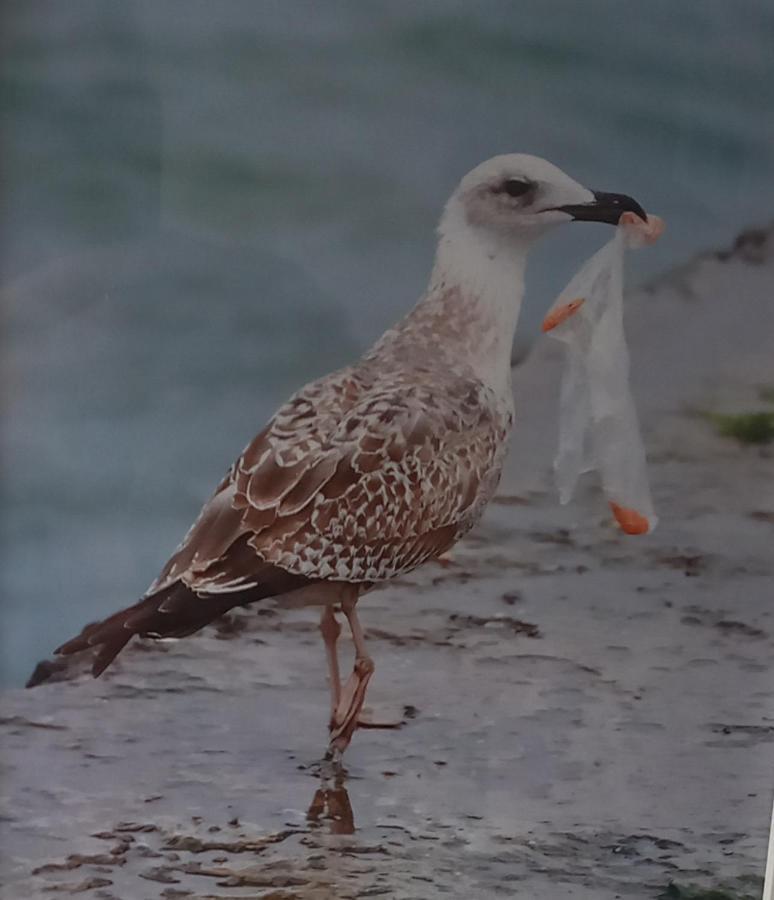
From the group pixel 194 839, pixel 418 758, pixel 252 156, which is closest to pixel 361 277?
pixel 252 156

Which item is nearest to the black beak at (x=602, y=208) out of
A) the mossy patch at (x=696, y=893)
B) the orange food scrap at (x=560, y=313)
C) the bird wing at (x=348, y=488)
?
the orange food scrap at (x=560, y=313)

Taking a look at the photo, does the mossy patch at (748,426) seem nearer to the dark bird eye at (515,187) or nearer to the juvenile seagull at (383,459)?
the juvenile seagull at (383,459)

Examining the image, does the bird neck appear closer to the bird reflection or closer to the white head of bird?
the white head of bird

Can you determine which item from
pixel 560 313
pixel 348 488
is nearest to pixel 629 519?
pixel 560 313

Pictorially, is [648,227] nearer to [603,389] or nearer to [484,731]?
[603,389]

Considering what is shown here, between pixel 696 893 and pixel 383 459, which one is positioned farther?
pixel 696 893

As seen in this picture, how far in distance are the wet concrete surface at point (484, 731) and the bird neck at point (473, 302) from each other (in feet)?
0.20

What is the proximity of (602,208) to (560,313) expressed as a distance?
0.16m

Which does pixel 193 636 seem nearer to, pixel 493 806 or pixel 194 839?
pixel 194 839

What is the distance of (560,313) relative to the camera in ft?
4.07

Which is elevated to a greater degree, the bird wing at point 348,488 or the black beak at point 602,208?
the black beak at point 602,208

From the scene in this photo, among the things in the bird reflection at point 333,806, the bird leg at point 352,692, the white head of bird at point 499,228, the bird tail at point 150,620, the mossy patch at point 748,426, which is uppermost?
the white head of bird at point 499,228

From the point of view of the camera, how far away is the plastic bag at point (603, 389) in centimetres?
124

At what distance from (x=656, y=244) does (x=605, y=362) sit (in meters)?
0.18
